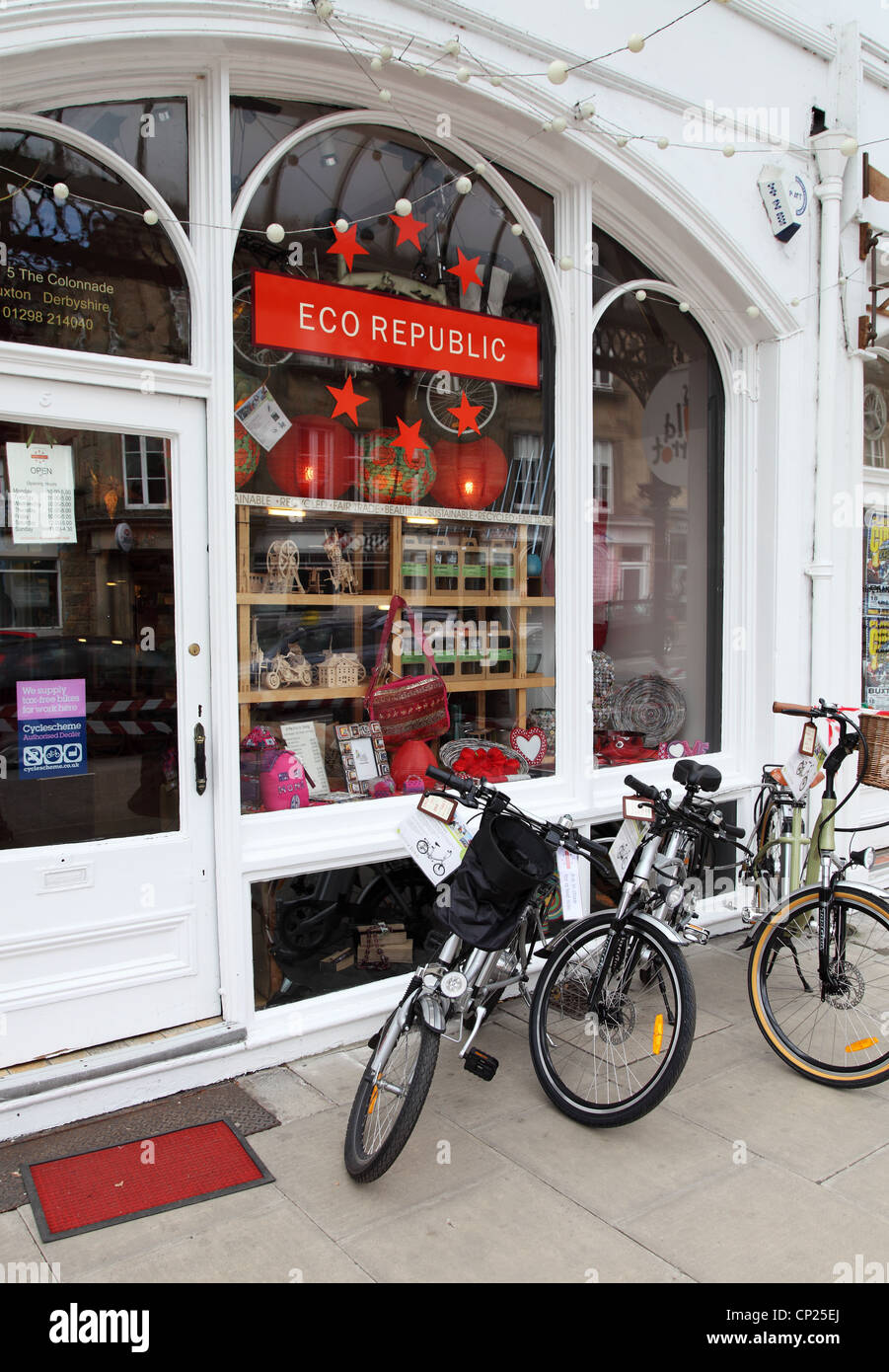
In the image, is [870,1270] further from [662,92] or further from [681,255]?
[662,92]

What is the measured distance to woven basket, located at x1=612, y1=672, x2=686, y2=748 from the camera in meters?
5.40

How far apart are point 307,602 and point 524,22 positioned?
2.69m

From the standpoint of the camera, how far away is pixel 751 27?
5.14 meters

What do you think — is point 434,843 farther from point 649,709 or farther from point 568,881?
point 649,709

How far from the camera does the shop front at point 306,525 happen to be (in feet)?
11.3

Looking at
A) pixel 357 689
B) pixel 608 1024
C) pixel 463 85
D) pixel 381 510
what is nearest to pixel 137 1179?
pixel 608 1024

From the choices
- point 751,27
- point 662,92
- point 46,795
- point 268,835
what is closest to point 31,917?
point 46,795

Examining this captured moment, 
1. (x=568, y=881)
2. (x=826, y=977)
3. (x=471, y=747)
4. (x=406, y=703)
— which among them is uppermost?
(x=406, y=703)

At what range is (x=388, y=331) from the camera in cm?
432

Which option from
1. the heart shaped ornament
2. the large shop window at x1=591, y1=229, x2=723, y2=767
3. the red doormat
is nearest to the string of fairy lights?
the large shop window at x1=591, y1=229, x2=723, y2=767

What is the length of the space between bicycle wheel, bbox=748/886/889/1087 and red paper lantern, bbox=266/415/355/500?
8.70 ft

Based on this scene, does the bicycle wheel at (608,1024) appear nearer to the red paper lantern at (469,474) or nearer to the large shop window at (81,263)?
the red paper lantern at (469,474)

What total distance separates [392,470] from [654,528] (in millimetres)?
1773

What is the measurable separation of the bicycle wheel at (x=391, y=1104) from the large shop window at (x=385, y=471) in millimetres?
1331
